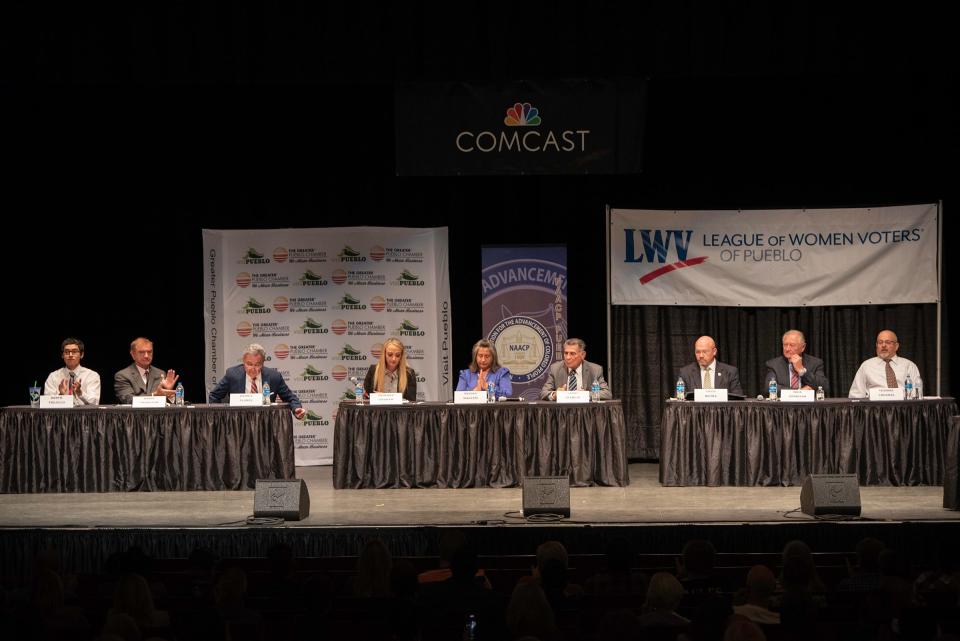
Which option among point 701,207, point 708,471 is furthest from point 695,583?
point 701,207

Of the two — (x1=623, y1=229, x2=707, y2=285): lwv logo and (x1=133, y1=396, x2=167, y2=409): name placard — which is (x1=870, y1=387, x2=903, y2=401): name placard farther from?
(x1=133, y1=396, x2=167, y2=409): name placard

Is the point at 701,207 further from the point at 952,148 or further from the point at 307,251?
the point at 307,251

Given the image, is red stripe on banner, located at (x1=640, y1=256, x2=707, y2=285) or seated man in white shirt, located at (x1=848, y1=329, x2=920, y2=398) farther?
red stripe on banner, located at (x1=640, y1=256, x2=707, y2=285)

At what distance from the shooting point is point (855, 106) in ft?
35.1

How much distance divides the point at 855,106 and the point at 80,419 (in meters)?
7.33

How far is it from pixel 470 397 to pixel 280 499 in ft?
6.97

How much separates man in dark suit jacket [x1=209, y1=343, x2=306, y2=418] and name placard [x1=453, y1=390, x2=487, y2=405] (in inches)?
54.2

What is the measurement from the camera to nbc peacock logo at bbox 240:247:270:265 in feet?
36.9

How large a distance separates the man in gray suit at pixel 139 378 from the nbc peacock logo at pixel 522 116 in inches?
142

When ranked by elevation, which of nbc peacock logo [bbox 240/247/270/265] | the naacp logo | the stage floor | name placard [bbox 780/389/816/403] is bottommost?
the stage floor

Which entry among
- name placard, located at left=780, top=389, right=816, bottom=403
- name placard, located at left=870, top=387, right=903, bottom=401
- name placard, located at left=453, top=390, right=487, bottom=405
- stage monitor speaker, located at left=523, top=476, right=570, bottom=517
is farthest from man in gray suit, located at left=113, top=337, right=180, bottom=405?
name placard, located at left=870, top=387, right=903, bottom=401

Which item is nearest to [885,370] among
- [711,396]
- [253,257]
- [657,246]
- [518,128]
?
[711,396]

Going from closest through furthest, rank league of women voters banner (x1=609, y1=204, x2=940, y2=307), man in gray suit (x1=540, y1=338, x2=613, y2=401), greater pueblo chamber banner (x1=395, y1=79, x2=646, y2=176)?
man in gray suit (x1=540, y1=338, x2=613, y2=401), greater pueblo chamber banner (x1=395, y1=79, x2=646, y2=176), league of women voters banner (x1=609, y1=204, x2=940, y2=307)

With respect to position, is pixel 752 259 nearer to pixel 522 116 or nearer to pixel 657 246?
pixel 657 246
